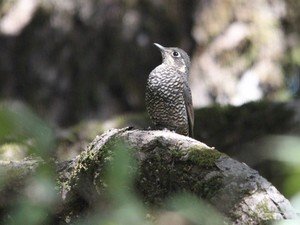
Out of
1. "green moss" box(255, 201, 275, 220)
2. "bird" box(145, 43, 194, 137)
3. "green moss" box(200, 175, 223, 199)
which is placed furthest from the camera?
"bird" box(145, 43, 194, 137)

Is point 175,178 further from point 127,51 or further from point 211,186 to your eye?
point 127,51

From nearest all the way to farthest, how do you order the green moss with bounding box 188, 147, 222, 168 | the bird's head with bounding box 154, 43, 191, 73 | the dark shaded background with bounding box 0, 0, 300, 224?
the green moss with bounding box 188, 147, 222, 168
the bird's head with bounding box 154, 43, 191, 73
the dark shaded background with bounding box 0, 0, 300, 224

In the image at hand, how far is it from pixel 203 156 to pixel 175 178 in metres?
0.17

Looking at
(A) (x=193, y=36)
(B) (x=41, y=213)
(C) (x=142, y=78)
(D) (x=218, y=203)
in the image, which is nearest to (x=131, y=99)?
(C) (x=142, y=78)

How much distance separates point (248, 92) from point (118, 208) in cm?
750

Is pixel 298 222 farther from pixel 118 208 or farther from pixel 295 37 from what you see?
pixel 295 37

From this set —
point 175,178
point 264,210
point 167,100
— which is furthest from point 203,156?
point 167,100

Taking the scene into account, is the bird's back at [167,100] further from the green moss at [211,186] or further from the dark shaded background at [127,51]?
the dark shaded background at [127,51]

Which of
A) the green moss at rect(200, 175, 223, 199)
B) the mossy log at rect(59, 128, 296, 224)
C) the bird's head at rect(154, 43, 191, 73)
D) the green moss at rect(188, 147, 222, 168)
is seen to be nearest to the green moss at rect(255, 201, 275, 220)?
the mossy log at rect(59, 128, 296, 224)

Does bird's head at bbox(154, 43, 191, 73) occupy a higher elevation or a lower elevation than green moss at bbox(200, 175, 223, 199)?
higher

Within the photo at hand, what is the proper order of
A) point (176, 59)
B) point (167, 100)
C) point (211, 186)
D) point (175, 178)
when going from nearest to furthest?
point (211, 186) < point (175, 178) < point (167, 100) < point (176, 59)

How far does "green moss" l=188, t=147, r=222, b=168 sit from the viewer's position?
10.1 ft

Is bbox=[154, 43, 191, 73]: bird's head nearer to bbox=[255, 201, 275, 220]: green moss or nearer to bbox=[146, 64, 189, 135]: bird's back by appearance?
bbox=[146, 64, 189, 135]: bird's back

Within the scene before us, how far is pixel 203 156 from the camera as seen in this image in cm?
314
